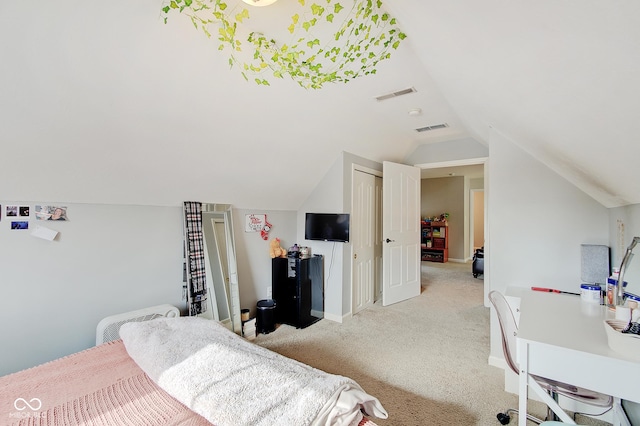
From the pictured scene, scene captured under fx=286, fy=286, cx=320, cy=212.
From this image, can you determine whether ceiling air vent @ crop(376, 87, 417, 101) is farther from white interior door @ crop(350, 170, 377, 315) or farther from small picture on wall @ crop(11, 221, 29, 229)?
small picture on wall @ crop(11, 221, 29, 229)

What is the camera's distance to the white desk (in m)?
1.19

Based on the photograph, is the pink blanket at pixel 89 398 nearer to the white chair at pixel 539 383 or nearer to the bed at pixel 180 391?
the bed at pixel 180 391

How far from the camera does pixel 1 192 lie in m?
1.85

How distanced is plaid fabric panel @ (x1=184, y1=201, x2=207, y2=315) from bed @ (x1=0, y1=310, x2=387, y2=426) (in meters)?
1.16

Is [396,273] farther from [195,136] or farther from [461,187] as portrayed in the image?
[461,187]

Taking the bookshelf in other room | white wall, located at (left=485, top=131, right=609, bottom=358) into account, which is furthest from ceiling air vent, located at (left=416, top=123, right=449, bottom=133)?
the bookshelf in other room

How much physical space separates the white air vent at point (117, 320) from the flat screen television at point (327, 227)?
1877 mm

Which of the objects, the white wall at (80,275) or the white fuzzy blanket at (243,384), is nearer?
the white fuzzy blanket at (243,384)

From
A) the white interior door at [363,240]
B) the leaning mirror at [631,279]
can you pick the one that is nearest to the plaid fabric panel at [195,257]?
the white interior door at [363,240]

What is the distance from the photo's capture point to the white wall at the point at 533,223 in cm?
230

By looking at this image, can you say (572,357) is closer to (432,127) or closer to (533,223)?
(533,223)

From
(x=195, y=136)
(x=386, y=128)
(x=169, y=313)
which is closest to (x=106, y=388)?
(x=169, y=313)

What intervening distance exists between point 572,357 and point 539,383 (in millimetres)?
442

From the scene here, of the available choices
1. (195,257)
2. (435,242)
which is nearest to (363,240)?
(195,257)
